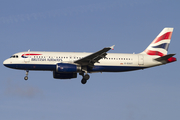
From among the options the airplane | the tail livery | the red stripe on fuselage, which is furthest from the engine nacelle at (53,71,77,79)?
the red stripe on fuselage

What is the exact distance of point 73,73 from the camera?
173 ft

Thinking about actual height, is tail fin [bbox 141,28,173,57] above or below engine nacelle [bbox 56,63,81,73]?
above

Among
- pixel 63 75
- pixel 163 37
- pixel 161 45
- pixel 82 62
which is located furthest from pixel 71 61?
pixel 163 37

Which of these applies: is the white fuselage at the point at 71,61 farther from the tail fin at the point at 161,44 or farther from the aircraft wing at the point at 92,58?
the tail fin at the point at 161,44

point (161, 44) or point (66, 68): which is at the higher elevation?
point (161, 44)

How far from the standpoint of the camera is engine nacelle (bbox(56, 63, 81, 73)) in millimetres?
47719

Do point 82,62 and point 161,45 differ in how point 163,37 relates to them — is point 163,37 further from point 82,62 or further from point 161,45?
point 82,62

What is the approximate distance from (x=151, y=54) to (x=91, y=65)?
32.3ft

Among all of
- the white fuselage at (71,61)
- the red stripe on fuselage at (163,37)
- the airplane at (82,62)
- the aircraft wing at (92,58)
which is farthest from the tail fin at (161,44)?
the aircraft wing at (92,58)

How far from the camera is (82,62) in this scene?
160ft

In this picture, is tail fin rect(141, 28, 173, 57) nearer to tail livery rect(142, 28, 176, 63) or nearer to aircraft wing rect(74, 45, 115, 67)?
tail livery rect(142, 28, 176, 63)

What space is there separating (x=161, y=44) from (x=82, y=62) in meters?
13.7

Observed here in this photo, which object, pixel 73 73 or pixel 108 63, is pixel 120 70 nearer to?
pixel 108 63

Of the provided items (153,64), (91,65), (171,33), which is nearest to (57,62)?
(91,65)
